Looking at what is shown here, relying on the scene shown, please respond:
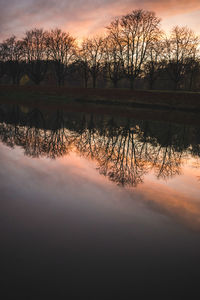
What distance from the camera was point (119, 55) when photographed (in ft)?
174

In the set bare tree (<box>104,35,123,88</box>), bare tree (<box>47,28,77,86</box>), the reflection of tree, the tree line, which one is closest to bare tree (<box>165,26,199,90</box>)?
the tree line

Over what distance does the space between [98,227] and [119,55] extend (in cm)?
5521

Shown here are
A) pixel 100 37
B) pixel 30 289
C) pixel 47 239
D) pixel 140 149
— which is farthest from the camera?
pixel 100 37

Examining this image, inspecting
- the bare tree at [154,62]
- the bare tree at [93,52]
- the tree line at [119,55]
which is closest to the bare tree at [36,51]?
the tree line at [119,55]

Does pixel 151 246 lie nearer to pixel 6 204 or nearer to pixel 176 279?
pixel 176 279

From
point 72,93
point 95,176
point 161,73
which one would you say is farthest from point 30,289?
point 161,73

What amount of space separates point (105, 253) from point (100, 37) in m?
62.2

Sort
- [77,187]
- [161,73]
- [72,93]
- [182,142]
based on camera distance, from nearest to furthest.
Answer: [77,187], [182,142], [72,93], [161,73]

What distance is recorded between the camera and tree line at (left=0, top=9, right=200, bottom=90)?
142 feet

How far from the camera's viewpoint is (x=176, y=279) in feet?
9.32

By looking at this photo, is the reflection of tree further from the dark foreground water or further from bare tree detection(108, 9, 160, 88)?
bare tree detection(108, 9, 160, 88)

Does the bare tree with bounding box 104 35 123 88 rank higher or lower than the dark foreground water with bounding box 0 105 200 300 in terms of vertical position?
higher

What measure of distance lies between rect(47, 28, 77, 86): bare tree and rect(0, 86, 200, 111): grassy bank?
15913 millimetres

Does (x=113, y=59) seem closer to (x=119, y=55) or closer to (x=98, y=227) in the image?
(x=119, y=55)
